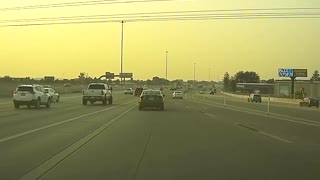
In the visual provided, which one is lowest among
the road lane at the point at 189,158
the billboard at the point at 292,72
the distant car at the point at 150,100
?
the road lane at the point at 189,158

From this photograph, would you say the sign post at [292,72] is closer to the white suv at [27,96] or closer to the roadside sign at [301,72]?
the roadside sign at [301,72]

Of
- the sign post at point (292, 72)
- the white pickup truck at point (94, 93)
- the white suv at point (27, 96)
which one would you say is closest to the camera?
the white suv at point (27, 96)

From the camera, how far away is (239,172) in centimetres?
1076

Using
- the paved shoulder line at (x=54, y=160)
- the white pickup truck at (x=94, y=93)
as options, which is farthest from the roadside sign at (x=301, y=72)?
the paved shoulder line at (x=54, y=160)

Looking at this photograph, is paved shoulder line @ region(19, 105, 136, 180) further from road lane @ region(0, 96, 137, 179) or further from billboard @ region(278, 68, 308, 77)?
billboard @ region(278, 68, 308, 77)

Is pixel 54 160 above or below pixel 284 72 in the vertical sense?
below

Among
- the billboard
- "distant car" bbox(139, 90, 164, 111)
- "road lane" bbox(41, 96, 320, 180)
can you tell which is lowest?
"road lane" bbox(41, 96, 320, 180)

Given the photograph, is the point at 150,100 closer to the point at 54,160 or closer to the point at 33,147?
the point at 33,147

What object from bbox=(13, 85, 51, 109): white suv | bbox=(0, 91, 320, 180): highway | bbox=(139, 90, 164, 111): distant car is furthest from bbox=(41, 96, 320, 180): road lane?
bbox=(13, 85, 51, 109): white suv

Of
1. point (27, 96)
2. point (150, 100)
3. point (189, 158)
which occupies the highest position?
point (27, 96)

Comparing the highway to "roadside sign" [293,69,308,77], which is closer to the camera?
the highway

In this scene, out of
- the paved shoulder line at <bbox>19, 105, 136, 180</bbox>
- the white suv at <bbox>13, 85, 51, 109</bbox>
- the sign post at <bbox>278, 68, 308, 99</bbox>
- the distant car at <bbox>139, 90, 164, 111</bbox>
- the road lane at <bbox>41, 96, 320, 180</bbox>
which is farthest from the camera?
the sign post at <bbox>278, 68, 308, 99</bbox>

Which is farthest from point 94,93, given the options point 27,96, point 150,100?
point 150,100

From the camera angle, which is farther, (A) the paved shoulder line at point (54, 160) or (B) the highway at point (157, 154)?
(B) the highway at point (157, 154)
